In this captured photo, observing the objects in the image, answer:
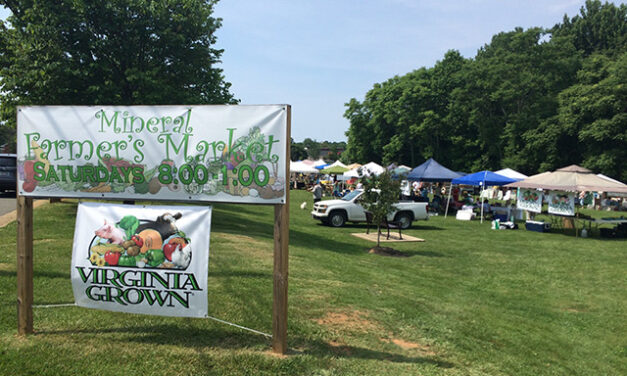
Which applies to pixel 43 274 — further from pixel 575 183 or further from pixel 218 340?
pixel 575 183

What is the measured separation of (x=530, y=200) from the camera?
67.1 ft

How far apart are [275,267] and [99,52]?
41.1ft

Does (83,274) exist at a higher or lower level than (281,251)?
lower

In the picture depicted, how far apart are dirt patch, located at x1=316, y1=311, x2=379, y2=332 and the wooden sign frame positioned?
1230 mm

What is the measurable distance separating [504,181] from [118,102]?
17.5 meters

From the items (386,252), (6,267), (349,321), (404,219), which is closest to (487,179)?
(404,219)

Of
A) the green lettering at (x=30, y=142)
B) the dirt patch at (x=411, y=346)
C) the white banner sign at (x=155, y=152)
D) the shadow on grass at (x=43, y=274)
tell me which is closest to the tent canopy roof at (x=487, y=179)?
the dirt patch at (x=411, y=346)

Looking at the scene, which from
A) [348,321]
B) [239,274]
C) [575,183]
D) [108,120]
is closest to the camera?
[108,120]

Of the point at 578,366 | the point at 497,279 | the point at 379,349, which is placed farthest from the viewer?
the point at 497,279

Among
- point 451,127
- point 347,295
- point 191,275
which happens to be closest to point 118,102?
point 347,295

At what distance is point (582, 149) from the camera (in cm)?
4138

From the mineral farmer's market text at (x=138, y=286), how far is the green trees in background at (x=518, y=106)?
106 feet

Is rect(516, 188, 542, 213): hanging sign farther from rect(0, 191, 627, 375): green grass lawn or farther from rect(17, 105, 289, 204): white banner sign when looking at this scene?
rect(17, 105, 289, 204): white banner sign

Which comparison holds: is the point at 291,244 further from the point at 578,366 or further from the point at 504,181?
the point at 504,181
